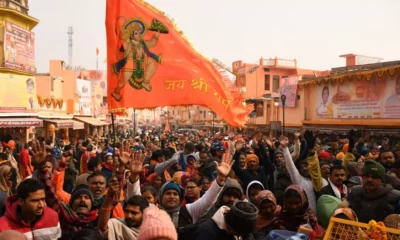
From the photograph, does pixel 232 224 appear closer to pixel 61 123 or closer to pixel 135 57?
pixel 135 57

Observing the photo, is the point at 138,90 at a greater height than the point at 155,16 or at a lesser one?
lesser

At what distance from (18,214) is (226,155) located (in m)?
1.95

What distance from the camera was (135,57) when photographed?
6828mm

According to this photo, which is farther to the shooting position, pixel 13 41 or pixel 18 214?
pixel 13 41

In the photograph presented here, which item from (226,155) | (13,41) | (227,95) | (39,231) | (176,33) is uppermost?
(13,41)

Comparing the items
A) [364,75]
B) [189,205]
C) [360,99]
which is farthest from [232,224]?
[360,99]

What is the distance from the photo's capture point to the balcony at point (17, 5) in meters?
20.7

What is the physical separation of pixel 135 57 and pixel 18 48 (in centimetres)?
1656

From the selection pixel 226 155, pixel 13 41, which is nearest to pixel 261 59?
pixel 13 41

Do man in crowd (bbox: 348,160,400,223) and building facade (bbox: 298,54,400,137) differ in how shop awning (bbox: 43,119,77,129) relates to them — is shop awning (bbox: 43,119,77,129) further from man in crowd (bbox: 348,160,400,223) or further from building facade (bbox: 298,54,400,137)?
man in crowd (bbox: 348,160,400,223)

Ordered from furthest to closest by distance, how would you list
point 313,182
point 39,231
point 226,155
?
point 313,182 → point 226,155 → point 39,231

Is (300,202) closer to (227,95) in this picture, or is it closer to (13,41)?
(227,95)

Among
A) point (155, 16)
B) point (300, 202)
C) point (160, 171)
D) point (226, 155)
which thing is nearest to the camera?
point (300, 202)

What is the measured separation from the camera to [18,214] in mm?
3023
